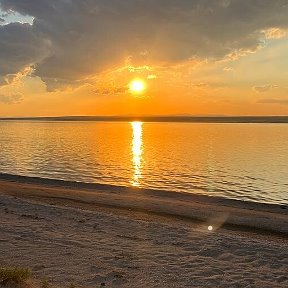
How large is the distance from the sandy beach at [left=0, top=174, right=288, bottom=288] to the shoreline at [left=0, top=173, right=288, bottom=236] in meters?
0.11

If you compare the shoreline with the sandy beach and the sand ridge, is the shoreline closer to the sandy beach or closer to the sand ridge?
the sandy beach

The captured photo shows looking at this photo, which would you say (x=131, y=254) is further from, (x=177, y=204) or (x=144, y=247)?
(x=177, y=204)

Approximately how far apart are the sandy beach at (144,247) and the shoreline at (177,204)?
0.36 feet

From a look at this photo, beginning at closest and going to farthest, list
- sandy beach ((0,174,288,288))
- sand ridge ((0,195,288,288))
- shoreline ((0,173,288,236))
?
sand ridge ((0,195,288,288))
sandy beach ((0,174,288,288))
shoreline ((0,173,288,236))

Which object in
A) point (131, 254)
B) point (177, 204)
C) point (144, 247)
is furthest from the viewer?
point (177, 204)

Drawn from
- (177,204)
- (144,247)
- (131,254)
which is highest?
(131,254)

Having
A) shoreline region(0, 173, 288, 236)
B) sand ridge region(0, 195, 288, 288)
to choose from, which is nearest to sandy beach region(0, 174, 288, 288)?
sand ridge region(0, 195, 288, 288)

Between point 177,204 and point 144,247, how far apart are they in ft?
39.0

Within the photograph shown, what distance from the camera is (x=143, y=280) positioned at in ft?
32.1

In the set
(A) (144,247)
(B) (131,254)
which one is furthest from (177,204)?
(B) (131,254)

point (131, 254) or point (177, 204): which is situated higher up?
point (131, 254)

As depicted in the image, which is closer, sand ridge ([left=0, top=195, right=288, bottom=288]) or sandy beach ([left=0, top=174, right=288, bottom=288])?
sand ridge ([left=0, top=195, right=288, bottom=288])

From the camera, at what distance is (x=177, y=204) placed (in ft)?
80.3

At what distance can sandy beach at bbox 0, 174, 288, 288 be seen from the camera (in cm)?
1005
